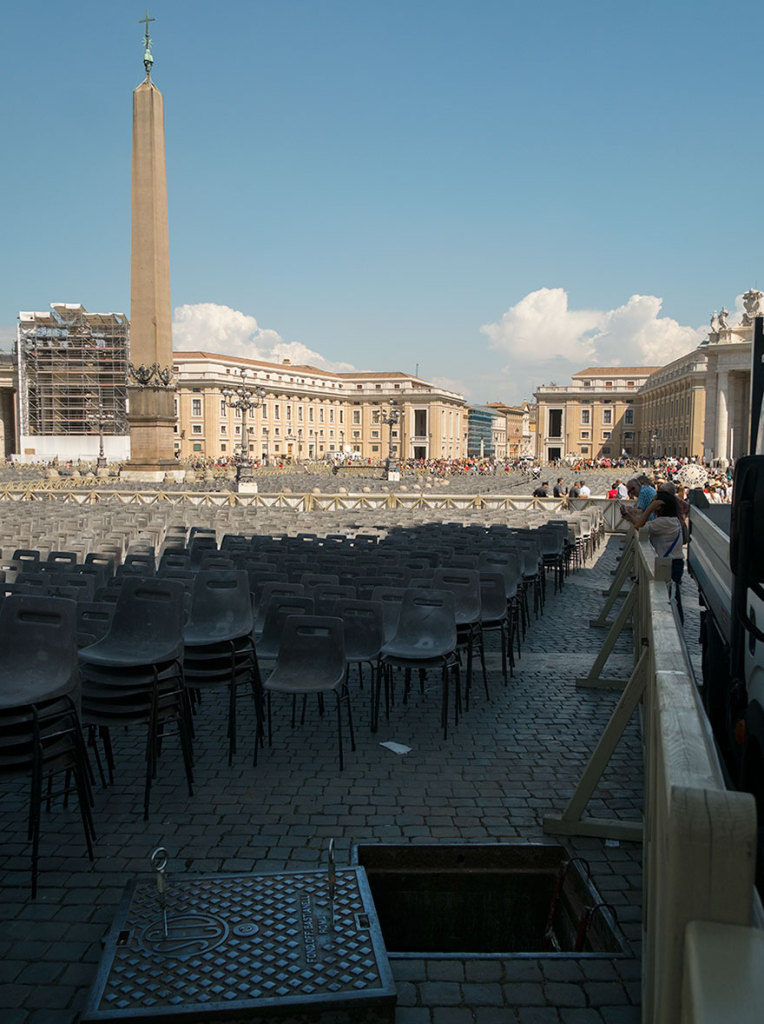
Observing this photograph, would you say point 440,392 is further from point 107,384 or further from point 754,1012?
point 754,1012

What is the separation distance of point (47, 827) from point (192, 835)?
0.96m

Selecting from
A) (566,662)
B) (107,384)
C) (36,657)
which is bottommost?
(566,662)

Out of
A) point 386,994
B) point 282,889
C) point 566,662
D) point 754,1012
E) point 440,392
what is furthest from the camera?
point 440,392

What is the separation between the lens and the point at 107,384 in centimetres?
7331

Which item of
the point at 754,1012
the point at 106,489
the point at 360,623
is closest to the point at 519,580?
the point at 360,623

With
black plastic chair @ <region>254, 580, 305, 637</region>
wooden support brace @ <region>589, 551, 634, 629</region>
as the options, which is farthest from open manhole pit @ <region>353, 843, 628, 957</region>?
wooden support brace @ <region>589, 551, 634, 629</region>

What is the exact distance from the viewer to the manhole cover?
289cm

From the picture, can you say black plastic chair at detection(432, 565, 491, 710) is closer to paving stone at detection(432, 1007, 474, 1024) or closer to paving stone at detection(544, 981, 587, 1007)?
paving stone at detection(544, 981, 587, 1007)

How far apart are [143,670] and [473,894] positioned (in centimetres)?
256

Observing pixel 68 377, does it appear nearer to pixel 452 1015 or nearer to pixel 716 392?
pixel 716 392

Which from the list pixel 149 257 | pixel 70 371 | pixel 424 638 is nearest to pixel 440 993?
pixel 424 638

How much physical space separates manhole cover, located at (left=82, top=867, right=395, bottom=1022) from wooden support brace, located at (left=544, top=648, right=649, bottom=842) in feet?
4.57

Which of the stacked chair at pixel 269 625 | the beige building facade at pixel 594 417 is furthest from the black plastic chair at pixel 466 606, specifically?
the beige building facade at pixel 594 417

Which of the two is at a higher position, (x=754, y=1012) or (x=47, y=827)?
(x=754, y=1012)
